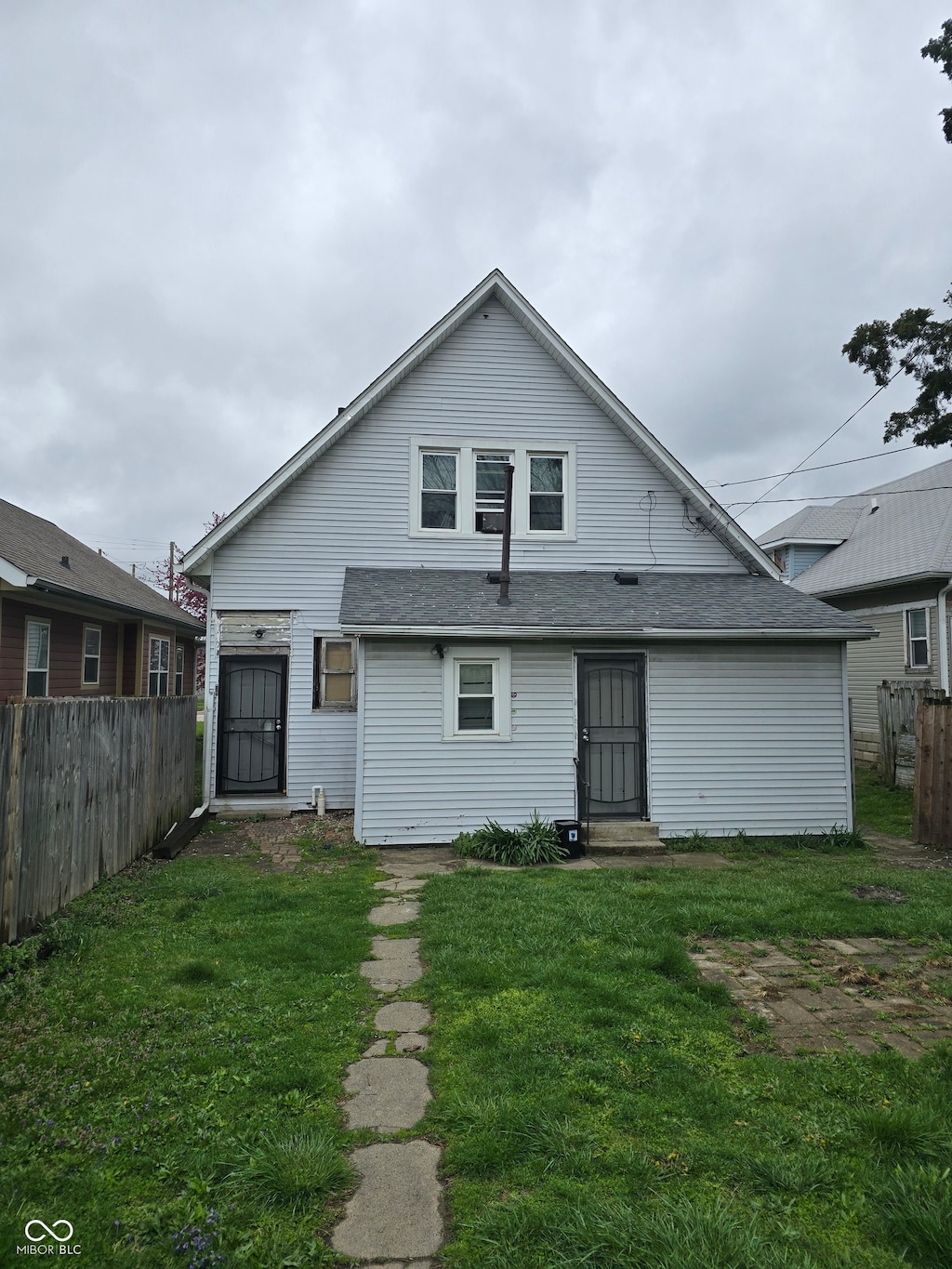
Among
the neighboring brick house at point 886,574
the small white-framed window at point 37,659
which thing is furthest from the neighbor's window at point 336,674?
the neighboring brick house at point 886,574

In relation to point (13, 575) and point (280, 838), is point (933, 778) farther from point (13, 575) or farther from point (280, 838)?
point (13, 575)

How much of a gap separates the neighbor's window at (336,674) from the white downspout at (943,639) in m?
12.6

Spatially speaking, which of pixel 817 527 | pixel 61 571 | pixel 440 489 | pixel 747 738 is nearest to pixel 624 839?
pixel 747 738

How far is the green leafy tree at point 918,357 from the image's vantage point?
14.7 metres

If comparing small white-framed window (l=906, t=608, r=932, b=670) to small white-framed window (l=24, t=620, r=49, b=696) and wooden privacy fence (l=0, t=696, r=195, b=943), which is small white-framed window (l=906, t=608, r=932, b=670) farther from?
small white-framed window (l=24, t=620, r=49, b=696)

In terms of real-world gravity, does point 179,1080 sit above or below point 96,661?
below

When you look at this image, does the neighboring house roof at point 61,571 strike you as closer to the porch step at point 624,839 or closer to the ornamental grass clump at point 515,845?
the ornamental grass clump at point 515,845

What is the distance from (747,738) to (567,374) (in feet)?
21.6

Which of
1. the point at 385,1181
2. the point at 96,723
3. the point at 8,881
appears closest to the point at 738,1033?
the point at 385,1181

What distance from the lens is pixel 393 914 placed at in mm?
6945

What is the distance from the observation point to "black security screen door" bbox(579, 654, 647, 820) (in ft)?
35.1

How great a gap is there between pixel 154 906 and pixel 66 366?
29.9 metres

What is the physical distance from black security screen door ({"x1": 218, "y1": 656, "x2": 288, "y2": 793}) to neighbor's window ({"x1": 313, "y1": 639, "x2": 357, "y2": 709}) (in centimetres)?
55

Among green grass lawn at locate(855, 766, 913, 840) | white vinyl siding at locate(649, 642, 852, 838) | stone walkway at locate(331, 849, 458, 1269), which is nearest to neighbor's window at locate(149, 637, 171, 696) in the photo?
white vinyl siding at locate(649, 642, 852, 838)
